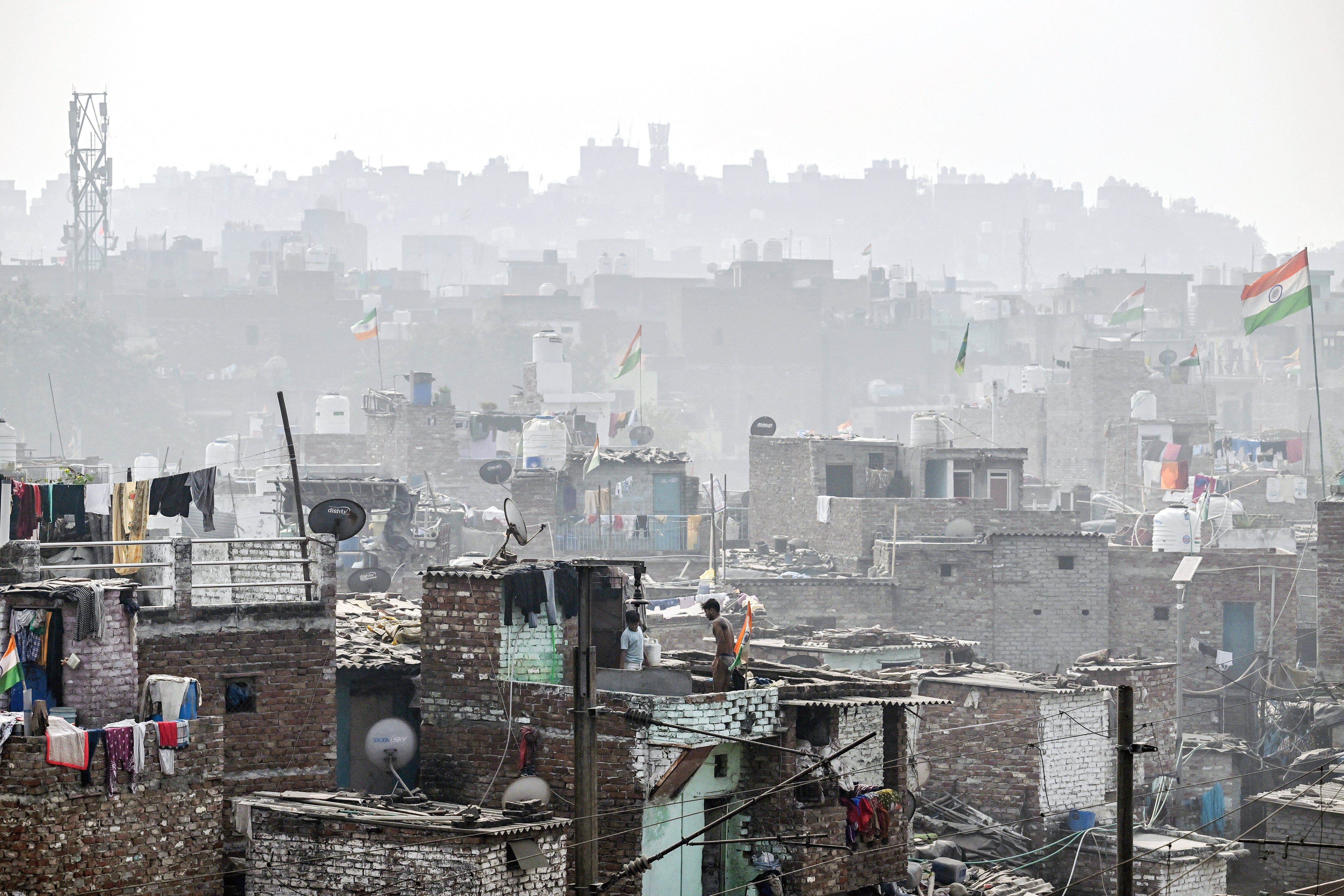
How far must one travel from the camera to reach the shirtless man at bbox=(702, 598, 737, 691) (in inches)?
727

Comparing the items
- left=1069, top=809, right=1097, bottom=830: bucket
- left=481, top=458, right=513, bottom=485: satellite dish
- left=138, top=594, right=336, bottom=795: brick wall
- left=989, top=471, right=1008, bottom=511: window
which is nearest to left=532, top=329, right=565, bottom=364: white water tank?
left=481, top=458, right=513, bottom=485: satellite dish

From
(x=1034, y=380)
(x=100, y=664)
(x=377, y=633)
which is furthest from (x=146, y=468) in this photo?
(x=1034, y=380)

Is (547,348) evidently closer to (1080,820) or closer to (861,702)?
(1080,820)

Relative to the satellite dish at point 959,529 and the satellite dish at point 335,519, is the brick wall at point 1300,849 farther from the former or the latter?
the satellite dish at point 959,529

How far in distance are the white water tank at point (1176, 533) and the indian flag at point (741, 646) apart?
20.6 metres

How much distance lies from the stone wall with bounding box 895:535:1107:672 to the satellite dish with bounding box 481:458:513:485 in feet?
34.7

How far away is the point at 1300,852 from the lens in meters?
23.6

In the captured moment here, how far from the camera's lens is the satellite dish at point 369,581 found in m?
32.0

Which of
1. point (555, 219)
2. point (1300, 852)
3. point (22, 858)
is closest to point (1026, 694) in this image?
point (1300, 852)

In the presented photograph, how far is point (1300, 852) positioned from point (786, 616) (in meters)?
14.6

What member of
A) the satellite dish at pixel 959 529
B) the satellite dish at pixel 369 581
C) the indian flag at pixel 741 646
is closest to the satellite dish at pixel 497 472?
the satellite dish at pixel 369 581

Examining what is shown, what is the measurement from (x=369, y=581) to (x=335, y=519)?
41.0ft

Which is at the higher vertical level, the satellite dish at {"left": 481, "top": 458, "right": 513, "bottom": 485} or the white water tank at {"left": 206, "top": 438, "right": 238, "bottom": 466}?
the white water tank at {"left": 206, "top": 438, "right": 238, "bottom": 466}

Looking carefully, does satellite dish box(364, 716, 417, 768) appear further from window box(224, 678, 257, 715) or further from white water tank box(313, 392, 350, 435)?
white water tank box(313, 392, 350, 435)
